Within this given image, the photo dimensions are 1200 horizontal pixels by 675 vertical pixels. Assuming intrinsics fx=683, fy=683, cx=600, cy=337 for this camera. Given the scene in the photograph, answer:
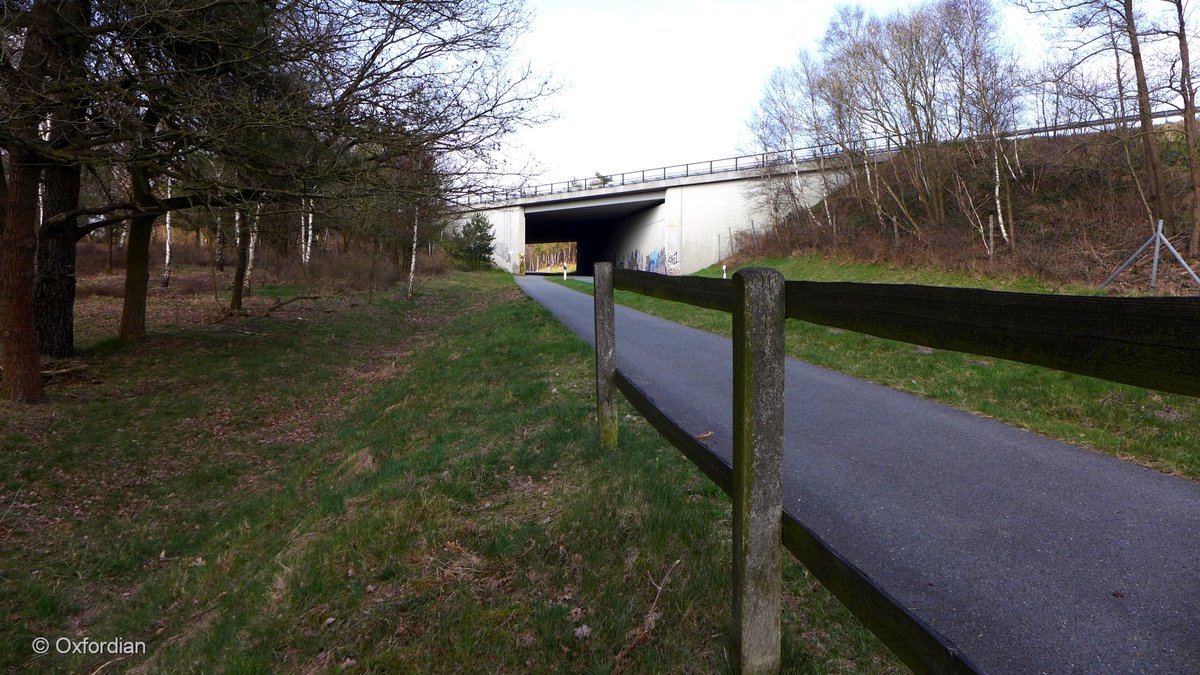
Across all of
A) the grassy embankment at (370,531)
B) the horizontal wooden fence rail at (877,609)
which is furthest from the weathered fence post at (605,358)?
the horizontal wooden fence rail at (877,609)

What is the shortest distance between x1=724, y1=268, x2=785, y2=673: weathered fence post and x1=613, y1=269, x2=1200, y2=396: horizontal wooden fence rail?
7.1 inches

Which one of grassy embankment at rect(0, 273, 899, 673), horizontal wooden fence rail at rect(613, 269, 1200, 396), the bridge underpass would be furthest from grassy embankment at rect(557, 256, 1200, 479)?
the bridge underpass

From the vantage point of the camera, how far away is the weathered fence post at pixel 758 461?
2.41 m

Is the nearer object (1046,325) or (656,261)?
(1046,325)

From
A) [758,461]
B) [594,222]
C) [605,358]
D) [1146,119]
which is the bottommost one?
[758,461]

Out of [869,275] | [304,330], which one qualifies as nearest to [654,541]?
[304,330]

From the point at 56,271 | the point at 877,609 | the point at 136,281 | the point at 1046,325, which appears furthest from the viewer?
the point at 136,281

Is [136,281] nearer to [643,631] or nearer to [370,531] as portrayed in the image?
[370,531]

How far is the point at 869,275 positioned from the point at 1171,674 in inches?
840

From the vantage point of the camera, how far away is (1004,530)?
367 centimetres

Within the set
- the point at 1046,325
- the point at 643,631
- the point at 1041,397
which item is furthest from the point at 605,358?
the point at 1041,397

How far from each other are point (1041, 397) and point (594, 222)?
185ft

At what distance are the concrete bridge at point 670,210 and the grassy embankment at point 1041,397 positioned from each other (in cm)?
2481

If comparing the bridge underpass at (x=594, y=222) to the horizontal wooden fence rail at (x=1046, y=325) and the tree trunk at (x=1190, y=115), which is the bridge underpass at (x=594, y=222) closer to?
the tree trunk at (x=1190, y=115)
